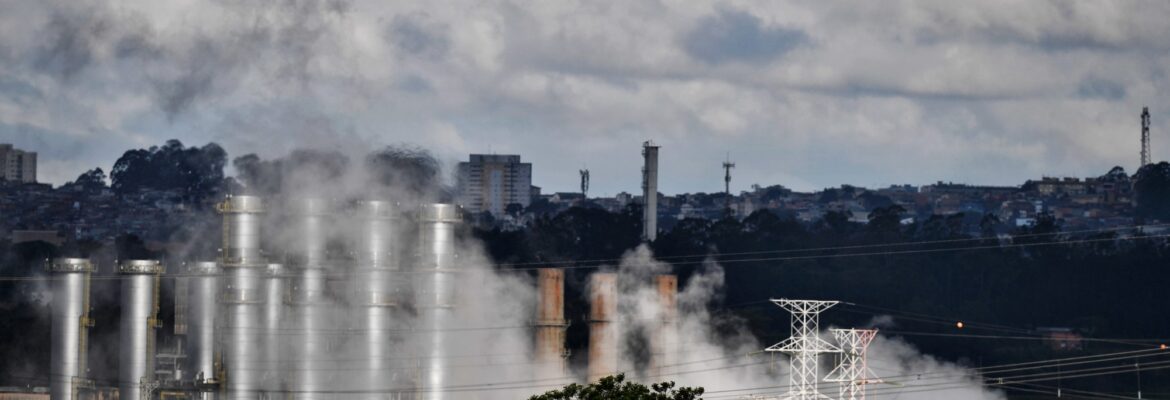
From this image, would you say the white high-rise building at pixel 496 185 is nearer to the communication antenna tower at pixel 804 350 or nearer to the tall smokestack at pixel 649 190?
the tall smokestack at pixel 649 190

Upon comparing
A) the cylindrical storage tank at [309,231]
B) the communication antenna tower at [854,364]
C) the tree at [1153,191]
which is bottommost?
the communication antenna tower at [854,364]

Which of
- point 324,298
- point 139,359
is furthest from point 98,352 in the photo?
point 324,298

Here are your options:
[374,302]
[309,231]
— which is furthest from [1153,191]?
[309,231]

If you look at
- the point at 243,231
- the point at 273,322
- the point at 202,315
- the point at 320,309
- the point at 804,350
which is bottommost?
the point at 804,350

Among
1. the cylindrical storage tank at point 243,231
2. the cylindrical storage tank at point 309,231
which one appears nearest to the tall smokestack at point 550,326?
the cylindrical storage tank at point 309,231

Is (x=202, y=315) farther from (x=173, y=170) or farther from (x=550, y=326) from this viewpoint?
(x=173, y=170)

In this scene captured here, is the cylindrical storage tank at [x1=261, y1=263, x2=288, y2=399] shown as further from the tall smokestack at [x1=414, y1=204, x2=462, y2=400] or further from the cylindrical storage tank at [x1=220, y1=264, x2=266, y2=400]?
the tall smokestack at [x1=414, y1=204, x2=462, y2=400]

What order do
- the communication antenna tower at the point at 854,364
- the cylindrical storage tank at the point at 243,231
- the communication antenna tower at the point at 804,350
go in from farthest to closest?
1. the cylindrical storage tank at the point at 243,231
2. the communication antenna tower at the point at 804,350
3. the communication antenna tower at the point at 854,364
